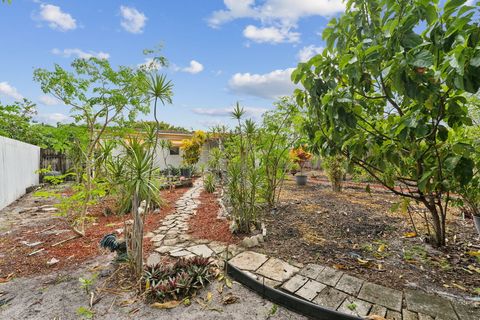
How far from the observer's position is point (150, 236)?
12.8 feet

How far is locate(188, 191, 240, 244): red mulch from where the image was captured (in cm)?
364

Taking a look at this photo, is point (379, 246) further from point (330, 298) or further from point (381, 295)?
point (330, 298)

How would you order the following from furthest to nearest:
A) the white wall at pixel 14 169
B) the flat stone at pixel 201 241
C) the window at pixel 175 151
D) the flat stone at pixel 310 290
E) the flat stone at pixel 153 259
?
the window at pixel 175 151 < the white wall at pixel 14 169 < the flat stone at pixel 201 241 < the flat stone at pixel 153 259 < the flat stone at pixel 310 290

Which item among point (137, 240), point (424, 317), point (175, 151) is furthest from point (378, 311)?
point (175, 151)

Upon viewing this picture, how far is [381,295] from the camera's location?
215 centimetres

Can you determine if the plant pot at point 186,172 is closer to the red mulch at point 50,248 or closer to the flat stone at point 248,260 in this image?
the red mulch at point 50,248

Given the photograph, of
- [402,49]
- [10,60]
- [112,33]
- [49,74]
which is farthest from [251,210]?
[10,60]

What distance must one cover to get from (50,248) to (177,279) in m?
2.38

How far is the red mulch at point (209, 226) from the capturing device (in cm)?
364

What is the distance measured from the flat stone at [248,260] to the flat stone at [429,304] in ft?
4.61

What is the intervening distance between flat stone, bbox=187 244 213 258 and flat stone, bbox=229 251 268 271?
1.34ft

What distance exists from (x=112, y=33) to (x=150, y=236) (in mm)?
4313

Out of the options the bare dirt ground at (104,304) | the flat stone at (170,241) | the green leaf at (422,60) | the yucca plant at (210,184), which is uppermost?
the green leaf at (422,60)

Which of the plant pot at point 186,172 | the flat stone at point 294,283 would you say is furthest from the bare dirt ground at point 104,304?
the plant pot at point 186,172
